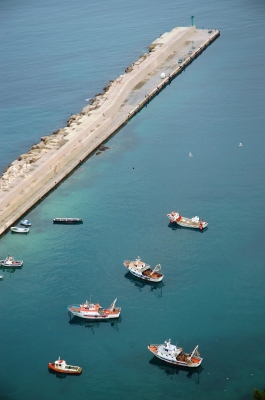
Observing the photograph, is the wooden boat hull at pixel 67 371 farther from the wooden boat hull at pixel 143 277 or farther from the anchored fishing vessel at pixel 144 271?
the anchored fishing vessel at pixel 144 271

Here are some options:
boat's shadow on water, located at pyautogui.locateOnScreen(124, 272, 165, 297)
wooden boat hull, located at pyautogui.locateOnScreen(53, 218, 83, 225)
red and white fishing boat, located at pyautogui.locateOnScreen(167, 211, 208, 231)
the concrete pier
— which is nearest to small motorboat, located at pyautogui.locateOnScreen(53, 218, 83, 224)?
wooden boat hull, located at pyautogui.locateOnScreen(53, 218, 83, 225)

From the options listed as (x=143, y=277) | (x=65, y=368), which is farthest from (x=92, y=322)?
(x=65, y=368)

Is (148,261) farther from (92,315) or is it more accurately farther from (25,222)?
(25,222)

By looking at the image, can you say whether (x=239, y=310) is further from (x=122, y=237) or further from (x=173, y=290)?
(x=122, y=237)

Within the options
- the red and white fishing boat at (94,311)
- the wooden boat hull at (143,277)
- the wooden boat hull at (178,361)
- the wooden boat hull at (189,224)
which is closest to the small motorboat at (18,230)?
the wooden boat hull at (143,277)

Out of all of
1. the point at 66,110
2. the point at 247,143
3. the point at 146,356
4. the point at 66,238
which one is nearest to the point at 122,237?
the point at 66,238

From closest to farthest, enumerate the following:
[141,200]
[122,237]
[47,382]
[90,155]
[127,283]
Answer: [47,382]
[127,283]
[122,237]
[141,200]
[90,155]
